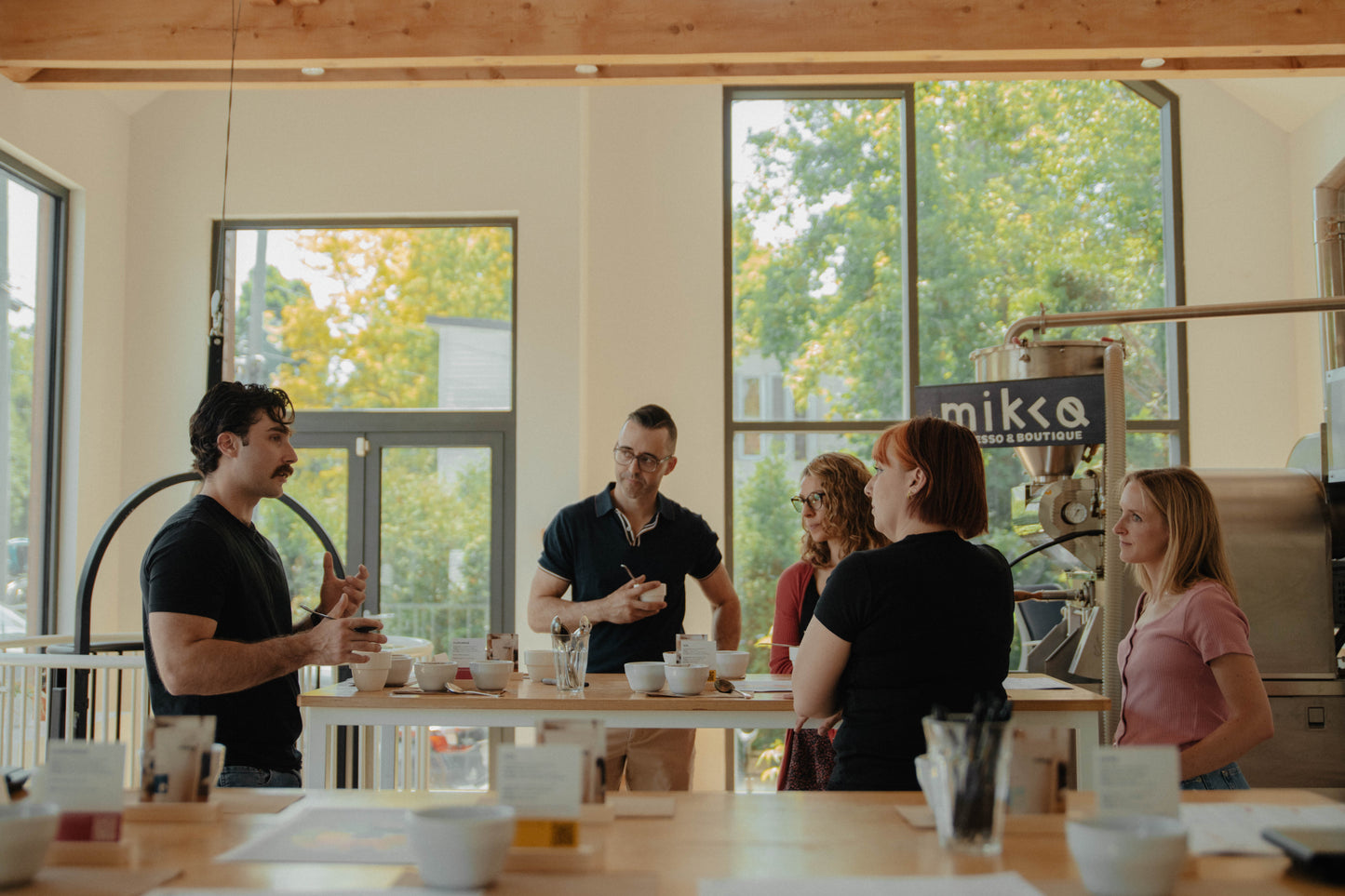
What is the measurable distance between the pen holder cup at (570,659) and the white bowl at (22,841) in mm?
1695

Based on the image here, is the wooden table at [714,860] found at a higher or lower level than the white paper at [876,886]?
lower

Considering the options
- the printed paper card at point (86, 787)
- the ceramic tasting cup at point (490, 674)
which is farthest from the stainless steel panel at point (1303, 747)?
the printed paper card at point (86, 787)

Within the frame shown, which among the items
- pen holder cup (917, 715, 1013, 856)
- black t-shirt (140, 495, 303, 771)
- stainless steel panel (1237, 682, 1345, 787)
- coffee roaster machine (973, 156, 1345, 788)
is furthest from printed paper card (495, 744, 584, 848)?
stainless steel panel (1237, 682, 1345, 787)

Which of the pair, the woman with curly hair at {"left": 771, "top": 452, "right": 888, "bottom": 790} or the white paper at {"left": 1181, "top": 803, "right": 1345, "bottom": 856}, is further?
the woman with curly hair at {"left": 771, "top": 452, "right": 888, "bottom": 790}

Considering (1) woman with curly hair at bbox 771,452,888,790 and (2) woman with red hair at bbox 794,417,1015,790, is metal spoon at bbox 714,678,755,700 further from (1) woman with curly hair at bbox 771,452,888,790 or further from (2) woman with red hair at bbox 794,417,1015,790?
(2) woman with red hair at bbox 794,417,1015,790

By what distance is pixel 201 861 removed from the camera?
1.36 m

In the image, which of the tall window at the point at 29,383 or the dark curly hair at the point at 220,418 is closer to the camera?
the dark curly hair at the point at 220,418

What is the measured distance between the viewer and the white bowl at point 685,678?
9.35 feet

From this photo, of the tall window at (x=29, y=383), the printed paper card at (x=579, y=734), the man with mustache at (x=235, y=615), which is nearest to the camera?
the printed paper card at (x=579, y=734)

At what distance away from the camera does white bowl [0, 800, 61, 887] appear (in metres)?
1.23

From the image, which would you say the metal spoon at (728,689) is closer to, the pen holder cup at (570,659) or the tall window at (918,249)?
A: the pen holder cup at (570,659)

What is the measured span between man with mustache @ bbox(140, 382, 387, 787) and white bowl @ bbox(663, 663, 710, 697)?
2.40 ft

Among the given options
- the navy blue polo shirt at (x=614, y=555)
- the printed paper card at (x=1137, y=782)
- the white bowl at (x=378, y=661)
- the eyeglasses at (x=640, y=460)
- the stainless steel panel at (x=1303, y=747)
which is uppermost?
the eyeglasses at (x=640, y=460)

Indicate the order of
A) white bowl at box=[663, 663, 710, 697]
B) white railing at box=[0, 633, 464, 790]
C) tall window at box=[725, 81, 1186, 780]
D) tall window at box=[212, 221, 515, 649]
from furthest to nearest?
tall window at box=[725, 81, 1186, 780] < tall window at box=[212, 221, 515, 649] < white railing at box=[0, 633, 464, 790] < white bowl at box=[663, 663, 710, 697]
